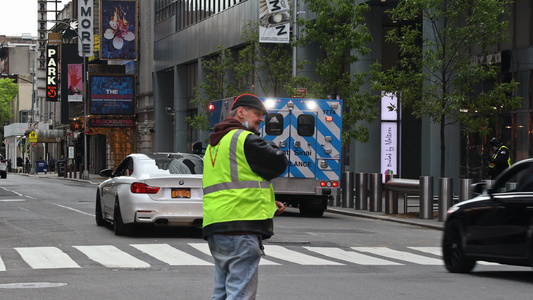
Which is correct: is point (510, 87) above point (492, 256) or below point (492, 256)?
above

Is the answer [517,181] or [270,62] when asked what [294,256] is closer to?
[517,181]

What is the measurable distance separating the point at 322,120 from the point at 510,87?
15.0 feet

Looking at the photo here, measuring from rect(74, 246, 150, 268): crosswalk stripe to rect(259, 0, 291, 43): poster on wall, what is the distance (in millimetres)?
18816

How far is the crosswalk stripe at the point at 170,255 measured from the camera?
42.3 ft

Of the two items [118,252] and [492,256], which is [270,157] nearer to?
[492,256]

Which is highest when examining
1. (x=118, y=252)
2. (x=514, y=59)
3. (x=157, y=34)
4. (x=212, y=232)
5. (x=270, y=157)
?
(x=157, y=34)

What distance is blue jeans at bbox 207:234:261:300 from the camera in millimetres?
6348

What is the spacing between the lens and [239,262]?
6363mm

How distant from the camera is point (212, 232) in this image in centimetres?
642

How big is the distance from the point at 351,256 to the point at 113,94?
51184 millimetres

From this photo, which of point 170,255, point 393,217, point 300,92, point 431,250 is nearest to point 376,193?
point 393,217

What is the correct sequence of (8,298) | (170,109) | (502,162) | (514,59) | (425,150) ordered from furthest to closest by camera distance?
(170,109) < (425,150) < (514,59) < (502,162) < (8,298)

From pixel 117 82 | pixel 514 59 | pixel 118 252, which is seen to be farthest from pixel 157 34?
pixel 118 252

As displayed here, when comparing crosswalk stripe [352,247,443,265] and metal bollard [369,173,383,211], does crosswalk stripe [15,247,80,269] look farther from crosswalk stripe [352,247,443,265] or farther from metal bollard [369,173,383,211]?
metal bollard [369,173,383,211]
